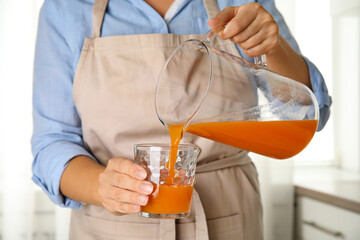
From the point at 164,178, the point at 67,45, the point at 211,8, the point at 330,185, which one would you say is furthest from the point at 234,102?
the point at 330,185

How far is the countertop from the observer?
5.55ft

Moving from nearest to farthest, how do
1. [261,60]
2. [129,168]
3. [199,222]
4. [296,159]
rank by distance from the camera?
[129,168], [261,60], [199,222], [296,159]

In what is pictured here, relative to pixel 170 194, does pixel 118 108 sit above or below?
above

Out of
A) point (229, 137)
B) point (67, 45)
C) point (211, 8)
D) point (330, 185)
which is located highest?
point (211, 8)

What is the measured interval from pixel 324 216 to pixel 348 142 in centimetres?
95

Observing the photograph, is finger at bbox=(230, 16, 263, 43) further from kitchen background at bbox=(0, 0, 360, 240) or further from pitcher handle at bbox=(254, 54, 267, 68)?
kitchen background at bbox=(0, 0, 360, 240)

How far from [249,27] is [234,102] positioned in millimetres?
152

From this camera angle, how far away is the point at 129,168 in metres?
0.72

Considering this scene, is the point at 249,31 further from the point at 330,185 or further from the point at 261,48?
the point at 330,185

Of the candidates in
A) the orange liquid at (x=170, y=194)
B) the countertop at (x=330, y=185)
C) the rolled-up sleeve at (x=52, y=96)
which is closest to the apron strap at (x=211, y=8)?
the rolled-up sleeve at (x=52, y=96)

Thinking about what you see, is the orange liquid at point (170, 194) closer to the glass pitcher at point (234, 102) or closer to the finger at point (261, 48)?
the glass pitcher at point (234, 102)

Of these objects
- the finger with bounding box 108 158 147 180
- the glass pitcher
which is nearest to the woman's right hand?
the finger with bounding box 108 158 147 180

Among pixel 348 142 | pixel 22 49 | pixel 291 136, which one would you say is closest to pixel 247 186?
pixel 291 136

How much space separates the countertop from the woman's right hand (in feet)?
3.85
